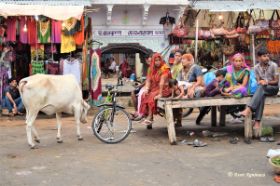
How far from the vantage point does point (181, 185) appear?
5.96 meters

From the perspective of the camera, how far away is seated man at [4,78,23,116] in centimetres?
1320

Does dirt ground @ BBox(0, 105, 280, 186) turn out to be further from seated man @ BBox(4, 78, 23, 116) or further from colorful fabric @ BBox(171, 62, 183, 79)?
seated man @ BBox(4, 78, 23, 116)

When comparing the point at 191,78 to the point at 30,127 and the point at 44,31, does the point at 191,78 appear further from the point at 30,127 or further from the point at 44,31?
the point at 44,31

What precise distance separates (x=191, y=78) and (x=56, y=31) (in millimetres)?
5511

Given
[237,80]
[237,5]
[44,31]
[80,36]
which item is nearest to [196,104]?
[237,80]

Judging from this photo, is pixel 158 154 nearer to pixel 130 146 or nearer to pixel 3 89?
pixel 130 146

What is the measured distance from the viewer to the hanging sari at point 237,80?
29.2 ft

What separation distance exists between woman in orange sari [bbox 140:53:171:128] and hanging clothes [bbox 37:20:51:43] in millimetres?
5023

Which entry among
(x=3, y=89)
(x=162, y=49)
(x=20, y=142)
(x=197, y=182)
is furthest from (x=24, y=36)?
(x=197, y=182)

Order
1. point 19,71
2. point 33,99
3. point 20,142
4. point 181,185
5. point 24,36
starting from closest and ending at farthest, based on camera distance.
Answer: point 181,185 < point 33,99 < point 20,142 < point 24,36 < point 19,71

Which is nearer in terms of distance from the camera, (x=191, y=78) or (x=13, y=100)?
(x=191, y=78)

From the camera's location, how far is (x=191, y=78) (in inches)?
369

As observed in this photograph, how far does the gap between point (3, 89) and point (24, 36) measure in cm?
165

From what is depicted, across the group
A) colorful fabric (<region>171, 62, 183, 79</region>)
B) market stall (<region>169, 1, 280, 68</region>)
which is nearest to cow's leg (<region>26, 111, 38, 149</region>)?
colorful fabric (<region>171, 62, 183, 79</region>)
